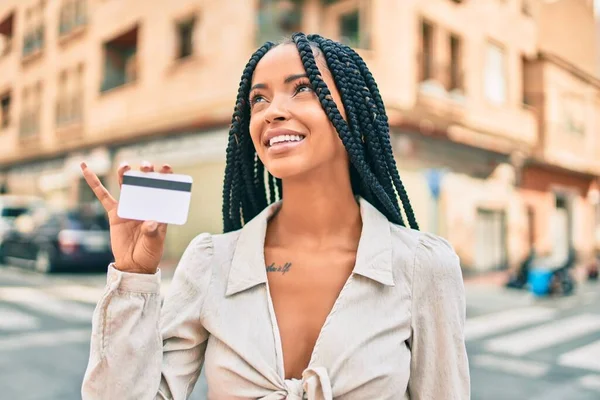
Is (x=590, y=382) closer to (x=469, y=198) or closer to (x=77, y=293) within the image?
(x=77, y=293)

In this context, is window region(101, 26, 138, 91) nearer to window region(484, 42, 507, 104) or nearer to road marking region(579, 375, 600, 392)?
window region(484, 42, 507, 104)

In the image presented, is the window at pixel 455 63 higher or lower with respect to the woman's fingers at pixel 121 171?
higher

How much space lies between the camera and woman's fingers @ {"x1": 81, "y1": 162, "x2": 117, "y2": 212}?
123cm

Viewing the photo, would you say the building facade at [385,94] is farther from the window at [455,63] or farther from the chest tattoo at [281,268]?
the chest tattoo at [281,268]

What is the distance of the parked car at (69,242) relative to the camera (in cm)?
1162

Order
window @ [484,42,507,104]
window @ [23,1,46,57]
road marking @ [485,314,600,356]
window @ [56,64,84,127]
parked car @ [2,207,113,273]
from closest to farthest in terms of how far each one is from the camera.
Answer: road marking @ [485,314,600,356] → parked car @ [2,207,113,273] → window @ [484,42,507,104] → window @ [56,64,84,127] → window @ [23,1,46,57]

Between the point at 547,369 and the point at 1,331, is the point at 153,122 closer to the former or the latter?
the point at 1,331

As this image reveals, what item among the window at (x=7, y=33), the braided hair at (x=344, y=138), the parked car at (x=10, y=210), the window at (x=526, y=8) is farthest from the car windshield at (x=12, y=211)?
the window at (x=526, y=8)

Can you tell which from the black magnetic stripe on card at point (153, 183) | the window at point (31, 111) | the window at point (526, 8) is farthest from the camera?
the window at point (31, 111)

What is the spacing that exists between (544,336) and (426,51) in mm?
9352

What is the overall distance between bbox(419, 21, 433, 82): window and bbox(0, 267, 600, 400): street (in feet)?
20.8

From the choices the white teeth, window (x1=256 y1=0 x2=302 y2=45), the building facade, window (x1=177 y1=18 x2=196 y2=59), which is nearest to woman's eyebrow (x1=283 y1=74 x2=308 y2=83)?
the white teeth

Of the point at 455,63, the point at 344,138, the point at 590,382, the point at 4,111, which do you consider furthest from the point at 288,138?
the point at 4,111

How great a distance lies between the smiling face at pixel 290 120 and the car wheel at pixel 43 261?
1185 cm
